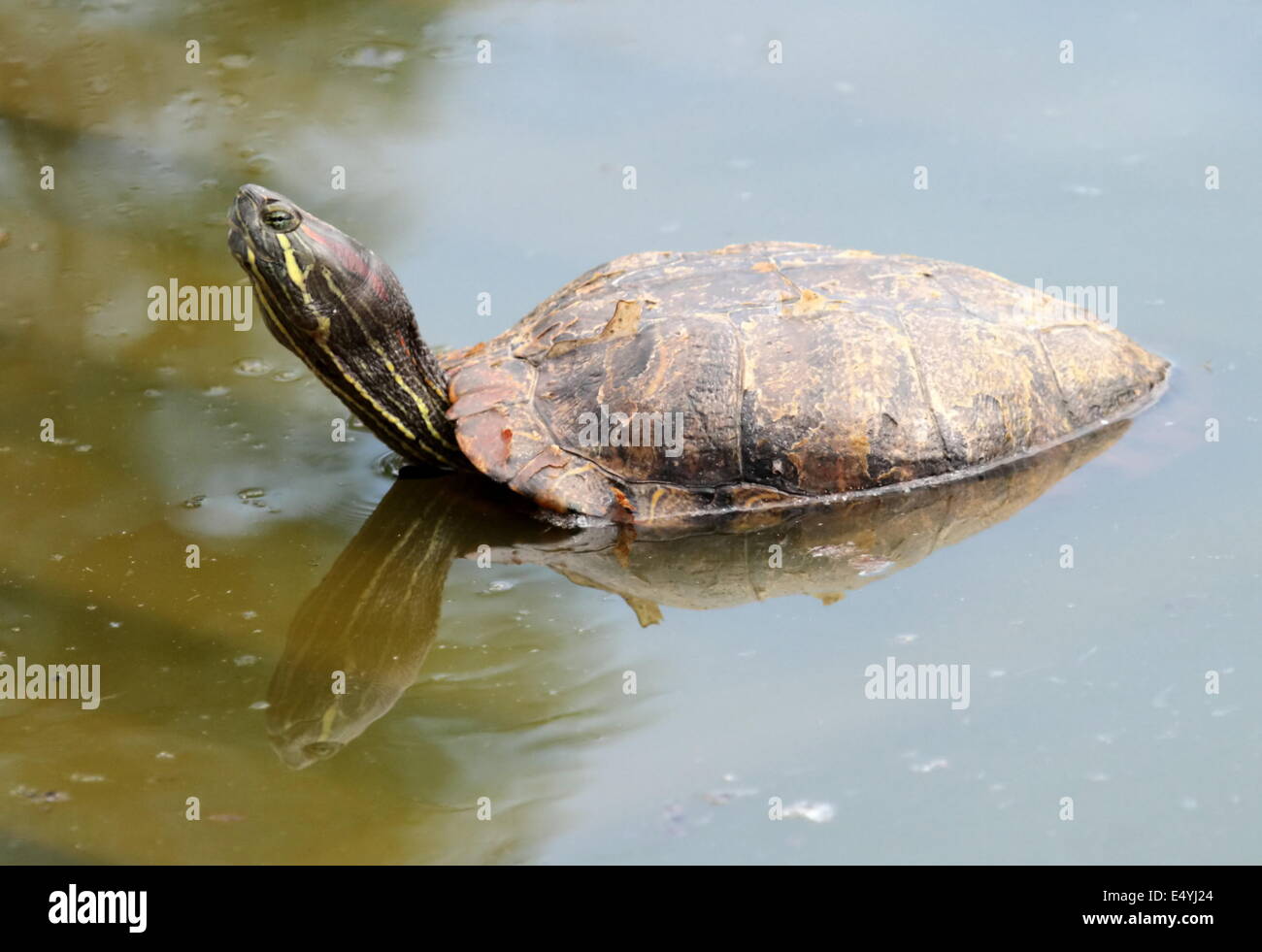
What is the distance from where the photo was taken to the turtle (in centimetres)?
586

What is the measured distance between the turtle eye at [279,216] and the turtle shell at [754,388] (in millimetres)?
944

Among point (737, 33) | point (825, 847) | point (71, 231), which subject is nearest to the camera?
point (825, 847)

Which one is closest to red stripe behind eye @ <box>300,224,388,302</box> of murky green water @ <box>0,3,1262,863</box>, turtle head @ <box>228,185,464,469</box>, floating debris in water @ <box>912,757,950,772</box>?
turtle head @ <box>228,185,464,469</box>

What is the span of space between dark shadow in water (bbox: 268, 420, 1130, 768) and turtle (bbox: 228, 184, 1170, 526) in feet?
0.31

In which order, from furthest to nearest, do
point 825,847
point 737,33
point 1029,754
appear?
point 737,33, point 1029,754, point 825,847

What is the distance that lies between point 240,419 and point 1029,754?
3700mm

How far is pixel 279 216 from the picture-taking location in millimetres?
5711

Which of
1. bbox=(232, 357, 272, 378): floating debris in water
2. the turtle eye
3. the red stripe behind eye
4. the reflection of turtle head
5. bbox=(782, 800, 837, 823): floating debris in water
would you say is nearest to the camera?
bbox=(782, 800, 837, 823): floating debris in water

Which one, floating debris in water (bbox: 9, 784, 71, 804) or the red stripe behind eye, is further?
the red stripe behind eye

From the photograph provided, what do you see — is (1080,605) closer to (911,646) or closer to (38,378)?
(911,646)

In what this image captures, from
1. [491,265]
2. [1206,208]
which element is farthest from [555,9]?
[1206,208]

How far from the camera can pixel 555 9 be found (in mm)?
10203

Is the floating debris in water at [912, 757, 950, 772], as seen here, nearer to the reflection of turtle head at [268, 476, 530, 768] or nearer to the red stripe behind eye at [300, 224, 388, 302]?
the reflection of turtle head at [268, 476, 530, 768]

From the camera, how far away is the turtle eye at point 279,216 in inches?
224
